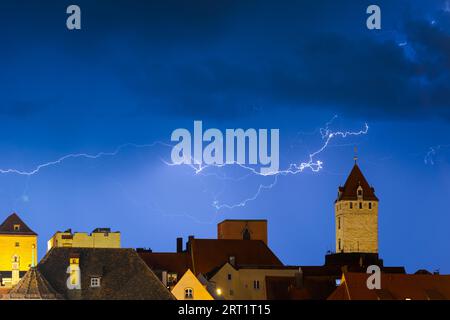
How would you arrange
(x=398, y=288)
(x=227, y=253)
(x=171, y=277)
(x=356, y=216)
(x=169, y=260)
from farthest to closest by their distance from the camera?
(x=356, y=216)
(x=227, y=253)
(x=169, y=260)
(x=171, y=277)
(x=398, y=288)

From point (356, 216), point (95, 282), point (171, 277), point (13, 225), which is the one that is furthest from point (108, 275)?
point (356, 216)

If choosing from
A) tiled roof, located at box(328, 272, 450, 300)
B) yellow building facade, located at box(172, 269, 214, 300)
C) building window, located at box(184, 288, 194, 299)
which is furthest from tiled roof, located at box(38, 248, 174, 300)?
tiled roof, located at box(328, 272, 450, 300)

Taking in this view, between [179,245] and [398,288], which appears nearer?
[398,288]

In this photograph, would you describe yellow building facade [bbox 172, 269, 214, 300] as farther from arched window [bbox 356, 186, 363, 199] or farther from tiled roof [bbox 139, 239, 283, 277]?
arched window [bbox 356, 186, 363, 199]

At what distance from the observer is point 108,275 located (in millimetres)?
72500

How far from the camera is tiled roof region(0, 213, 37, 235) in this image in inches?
6117

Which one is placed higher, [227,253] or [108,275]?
[227,253]

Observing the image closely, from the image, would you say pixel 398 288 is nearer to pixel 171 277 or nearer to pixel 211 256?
pixel 171 277

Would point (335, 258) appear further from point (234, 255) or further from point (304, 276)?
point (304, 276)

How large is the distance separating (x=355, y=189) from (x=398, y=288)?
78258 millimetres

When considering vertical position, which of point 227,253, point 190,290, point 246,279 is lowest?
point 190,290

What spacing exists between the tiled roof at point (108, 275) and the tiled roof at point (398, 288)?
58.8 feet

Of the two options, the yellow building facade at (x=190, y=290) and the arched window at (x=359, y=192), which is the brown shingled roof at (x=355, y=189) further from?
the yellow building facade at (x=190, y=290)

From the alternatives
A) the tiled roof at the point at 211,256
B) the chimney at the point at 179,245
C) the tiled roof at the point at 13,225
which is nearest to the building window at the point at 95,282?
the tiled roof at the point at 211,256
